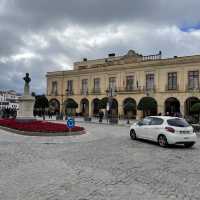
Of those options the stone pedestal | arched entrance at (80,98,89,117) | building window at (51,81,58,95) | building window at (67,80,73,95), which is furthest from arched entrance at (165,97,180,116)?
the stone pedestal

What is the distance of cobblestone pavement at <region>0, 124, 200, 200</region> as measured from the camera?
18.7 ft

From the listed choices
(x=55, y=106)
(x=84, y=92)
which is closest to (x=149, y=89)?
(x=84, y=92)

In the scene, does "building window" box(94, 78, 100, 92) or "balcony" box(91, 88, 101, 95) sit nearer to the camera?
A: "balcony" box(91, 88, 101, 95)

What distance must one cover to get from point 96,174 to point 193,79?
39.1 meters

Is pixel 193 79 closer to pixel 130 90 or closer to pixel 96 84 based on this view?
pixel 130 90

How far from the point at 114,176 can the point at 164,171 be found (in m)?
1.64

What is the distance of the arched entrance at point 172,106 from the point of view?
45375mm

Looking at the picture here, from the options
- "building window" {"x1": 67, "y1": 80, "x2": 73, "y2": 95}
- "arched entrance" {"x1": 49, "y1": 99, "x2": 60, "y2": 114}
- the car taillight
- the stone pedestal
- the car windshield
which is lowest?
the car taillight

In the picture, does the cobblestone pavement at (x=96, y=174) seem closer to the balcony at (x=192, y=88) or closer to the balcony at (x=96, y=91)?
the balcony at (x=192, y=88)

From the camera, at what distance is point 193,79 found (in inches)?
1702

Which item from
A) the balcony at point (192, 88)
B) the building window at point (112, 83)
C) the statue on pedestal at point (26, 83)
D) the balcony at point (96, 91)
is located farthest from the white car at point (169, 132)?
the balcony at point (96, 91)

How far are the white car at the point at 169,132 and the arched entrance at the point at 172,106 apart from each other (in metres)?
32.1

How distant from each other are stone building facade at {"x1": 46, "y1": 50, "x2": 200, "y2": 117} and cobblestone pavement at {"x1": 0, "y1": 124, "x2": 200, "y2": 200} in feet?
86.0

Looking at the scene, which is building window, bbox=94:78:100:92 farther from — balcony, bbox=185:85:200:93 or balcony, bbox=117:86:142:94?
balcony, bbox=185:85:200:93
